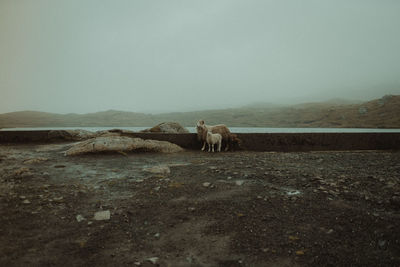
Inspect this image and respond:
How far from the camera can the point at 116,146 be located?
772 cm

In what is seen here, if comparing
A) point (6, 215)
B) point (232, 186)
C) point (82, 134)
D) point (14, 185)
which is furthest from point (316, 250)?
point (82, 134)

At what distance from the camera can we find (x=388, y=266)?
1.93 meters

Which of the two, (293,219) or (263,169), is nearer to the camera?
(293,219)

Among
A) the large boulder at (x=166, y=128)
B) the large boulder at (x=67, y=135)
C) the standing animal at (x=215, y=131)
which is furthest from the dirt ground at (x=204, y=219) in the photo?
the large boulder at (x=166, y=128)

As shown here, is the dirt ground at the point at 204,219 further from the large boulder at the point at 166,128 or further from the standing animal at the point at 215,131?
the large boulder at the point at 166,128

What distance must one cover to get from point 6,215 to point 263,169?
4.31 m

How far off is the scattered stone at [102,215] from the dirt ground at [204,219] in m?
0.02

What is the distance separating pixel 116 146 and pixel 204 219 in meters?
5.69

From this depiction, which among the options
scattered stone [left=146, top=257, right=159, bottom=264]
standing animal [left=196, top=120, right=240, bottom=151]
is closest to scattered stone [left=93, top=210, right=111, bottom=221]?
scattered stone [left=146, top=257, right=159, bottom=264]

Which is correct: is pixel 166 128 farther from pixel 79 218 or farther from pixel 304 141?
pixel 79 218

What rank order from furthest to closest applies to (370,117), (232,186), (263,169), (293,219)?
(370,117) → (263,169) → (232,186) → (293,219)

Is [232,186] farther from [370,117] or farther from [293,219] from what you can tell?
[370,117]

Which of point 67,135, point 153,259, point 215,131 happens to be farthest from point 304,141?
point 67,135

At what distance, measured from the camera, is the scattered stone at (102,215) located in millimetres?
2871
